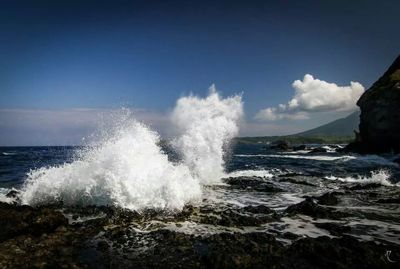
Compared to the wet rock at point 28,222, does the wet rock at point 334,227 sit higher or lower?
lower

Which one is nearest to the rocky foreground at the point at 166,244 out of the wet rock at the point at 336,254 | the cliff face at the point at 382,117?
the wet rock at the point at 336,254

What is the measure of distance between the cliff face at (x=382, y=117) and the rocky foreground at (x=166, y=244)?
166 ft

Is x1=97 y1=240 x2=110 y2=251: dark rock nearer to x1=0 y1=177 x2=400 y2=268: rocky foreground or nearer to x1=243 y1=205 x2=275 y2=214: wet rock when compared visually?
x1=0 y1=177 x2=400 y2=268: rocky foreground

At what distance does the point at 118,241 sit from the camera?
9.62 m

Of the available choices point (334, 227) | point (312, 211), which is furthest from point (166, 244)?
point (312, 211)

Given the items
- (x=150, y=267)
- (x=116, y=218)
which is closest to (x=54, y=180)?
(x=116, y=218)

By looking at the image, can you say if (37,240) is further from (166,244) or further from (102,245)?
(166,244)

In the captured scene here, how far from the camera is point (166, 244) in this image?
9.42m

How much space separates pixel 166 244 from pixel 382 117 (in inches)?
2238

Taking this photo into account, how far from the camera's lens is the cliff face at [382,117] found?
182 ft

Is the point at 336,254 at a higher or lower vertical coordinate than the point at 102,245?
lower

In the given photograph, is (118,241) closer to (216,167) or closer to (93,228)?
(93,228)

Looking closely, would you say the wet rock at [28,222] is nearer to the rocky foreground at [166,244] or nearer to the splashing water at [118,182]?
the rocky foreground at [166,244]

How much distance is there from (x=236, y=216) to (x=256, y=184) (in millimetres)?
10887
